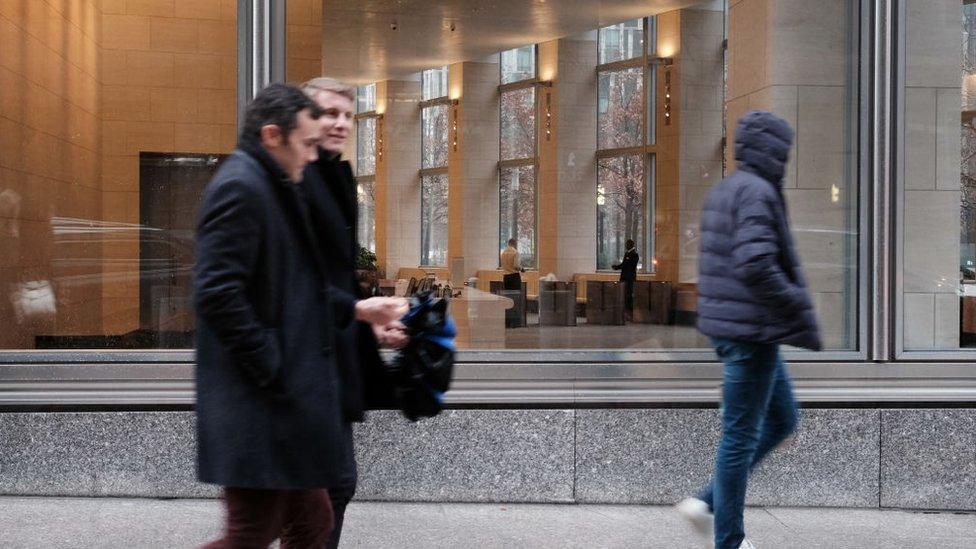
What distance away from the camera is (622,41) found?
42.5 ft

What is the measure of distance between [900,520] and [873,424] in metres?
0.50

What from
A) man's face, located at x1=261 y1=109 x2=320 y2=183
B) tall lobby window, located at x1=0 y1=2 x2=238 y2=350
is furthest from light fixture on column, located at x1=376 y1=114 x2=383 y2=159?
man's face, located at x1=261 y1=109 x2=320 y2=183

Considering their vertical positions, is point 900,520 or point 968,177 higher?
Result: point 968,177

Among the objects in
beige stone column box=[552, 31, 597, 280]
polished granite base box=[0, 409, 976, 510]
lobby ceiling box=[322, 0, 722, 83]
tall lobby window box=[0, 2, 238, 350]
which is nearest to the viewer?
polished granite base box=[0, 409, 976, 510]

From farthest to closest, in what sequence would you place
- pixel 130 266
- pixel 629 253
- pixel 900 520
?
1. pixel 629 253
2. pixel 130 266
3. pixel 900 520

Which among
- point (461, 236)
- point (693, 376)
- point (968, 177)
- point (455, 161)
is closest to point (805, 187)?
point (968, 177)

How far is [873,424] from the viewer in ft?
19.3

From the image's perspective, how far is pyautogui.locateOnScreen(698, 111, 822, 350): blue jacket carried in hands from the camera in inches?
161

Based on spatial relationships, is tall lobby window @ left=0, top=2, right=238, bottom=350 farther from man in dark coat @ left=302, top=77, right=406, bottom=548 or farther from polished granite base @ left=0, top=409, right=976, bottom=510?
Result: man in dark coat @ left=302, top=77, right=406, bottom=548

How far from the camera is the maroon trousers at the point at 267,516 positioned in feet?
9.61

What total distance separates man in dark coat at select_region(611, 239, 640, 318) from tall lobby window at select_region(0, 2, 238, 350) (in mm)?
3027

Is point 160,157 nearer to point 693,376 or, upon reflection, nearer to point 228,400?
point 693,376

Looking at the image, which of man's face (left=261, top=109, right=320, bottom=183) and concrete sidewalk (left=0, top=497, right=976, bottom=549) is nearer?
man's face (left=261, top=109, right=320, bottom=183)

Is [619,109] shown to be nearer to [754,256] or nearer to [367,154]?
[367,154]
